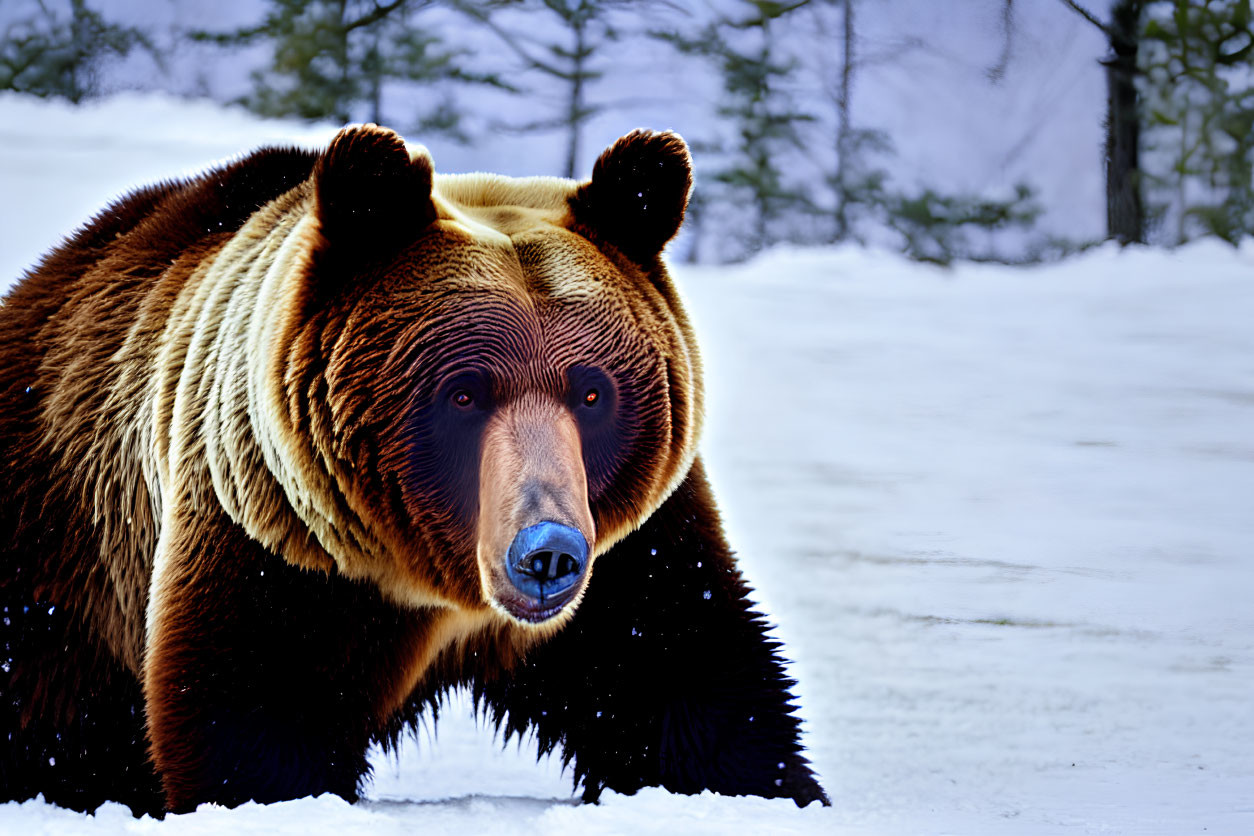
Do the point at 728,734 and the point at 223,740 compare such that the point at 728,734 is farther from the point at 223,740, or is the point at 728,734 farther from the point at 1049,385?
the point at 1049,385

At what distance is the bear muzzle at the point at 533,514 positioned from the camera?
7.36 feet

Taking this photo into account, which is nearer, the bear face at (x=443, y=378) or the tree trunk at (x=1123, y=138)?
the bear face at (x=443, y=378)

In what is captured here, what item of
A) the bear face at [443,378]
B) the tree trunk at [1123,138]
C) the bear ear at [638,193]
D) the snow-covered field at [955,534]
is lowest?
the snow-covered field at [955,534]

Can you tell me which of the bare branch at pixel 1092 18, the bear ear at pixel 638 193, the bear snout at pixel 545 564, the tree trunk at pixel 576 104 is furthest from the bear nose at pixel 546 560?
the bare branch at pixel 1092 18

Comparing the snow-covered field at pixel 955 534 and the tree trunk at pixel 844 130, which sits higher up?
the tree trunk at pixel 844 130

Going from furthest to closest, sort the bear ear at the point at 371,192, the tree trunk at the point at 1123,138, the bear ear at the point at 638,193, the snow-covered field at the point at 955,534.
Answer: the tree trunk at the point at 1123,138, the snow-covered field at the point at 955,534, the bear ear at the point at 638,193, the bear ear at the point at 371,192

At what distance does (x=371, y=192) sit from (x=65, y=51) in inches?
434

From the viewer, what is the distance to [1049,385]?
814 centimetres

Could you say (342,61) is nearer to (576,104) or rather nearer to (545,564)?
(576,104)

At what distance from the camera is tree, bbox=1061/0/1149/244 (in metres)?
10.9

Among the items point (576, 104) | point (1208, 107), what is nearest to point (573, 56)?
point (576, 104)

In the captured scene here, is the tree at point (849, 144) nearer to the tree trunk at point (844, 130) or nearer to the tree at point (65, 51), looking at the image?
the tree trunk at point (844, 130)

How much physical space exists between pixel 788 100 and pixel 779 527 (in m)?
6.96

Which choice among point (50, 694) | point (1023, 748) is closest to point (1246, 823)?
point (1023, 748)
